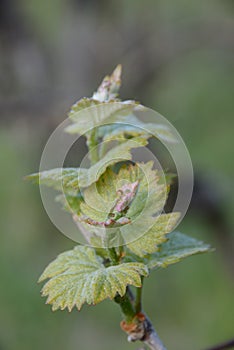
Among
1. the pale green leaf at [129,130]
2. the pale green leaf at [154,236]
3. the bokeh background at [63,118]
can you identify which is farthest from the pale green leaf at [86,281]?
the bokeh background at [63,118]

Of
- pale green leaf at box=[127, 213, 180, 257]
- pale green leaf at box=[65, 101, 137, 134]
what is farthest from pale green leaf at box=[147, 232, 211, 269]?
pale green leaf at box=[65, 101, 137, 134]

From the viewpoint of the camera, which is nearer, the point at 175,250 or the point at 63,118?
the point at 175,250

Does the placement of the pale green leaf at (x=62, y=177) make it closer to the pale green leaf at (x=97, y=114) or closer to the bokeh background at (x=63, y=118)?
the pale green leaf at (x=97, y=114)

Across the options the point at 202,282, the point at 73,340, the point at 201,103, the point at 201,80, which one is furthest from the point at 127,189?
the point at 201,80

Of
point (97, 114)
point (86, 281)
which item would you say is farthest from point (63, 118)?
point (86, 281)

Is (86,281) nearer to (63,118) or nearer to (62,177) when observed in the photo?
(62,177)

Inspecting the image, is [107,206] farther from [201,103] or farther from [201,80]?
[201,80]
